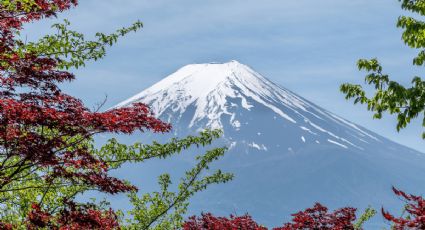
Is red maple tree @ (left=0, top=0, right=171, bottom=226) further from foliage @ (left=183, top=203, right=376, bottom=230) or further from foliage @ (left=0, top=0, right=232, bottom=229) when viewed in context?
foliage @ (left=183, top=203, right=376, bottom=230)

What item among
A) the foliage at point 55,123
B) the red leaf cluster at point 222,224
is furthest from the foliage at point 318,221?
the foliage at point 55,123

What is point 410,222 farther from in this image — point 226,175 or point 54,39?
point 226,175

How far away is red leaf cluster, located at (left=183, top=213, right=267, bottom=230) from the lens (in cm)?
1298

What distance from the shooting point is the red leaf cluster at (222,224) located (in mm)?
12977

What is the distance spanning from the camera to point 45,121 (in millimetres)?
8594

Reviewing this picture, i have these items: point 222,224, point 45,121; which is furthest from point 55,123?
point 222,224

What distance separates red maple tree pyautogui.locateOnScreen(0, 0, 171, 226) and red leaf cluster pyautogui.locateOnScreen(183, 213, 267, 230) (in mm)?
3043

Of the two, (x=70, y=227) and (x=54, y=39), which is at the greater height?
(x=54, y=39)

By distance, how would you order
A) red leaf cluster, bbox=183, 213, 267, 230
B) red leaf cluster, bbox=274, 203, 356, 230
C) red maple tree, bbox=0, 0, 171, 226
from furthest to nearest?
red leaf cluster, bbox=183, 213, 267, 230 < red leaf cluster, bbox=274, 203, 356, 230 < red maple tree, bbox=0, 0, 171, 226

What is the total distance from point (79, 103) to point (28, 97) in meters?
0.81

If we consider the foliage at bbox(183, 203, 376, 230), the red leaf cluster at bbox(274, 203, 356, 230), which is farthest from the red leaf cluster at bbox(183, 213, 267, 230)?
the red leaf cluster at bbox(274, 203, 356, 230)

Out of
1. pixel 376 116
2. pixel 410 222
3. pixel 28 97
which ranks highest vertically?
pixel 376 116

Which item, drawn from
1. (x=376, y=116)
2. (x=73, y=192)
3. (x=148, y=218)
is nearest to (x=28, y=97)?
(x=73, y=192)

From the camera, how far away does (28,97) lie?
31.0 ft
